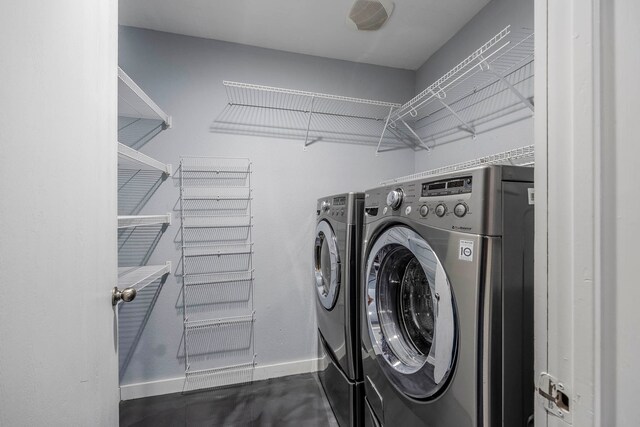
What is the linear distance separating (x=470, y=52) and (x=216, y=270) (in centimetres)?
235

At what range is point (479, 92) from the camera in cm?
173

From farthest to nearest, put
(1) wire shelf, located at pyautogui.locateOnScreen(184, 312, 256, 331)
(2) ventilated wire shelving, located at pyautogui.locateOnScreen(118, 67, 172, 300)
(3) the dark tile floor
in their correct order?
1. (1) wire shelf, located at pyautogui.locateOnScreen(184, 312, 256, 331)
2. (2) ventilated wire shelving, located at pyautogui.locateOnScreen(118, 67, 172, 300)
3. (3) the dark tile floor

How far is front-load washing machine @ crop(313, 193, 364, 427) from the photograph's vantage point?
56.7 inches

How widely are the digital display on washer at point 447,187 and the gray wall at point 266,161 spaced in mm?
1369

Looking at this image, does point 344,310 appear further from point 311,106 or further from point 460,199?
point 311,106

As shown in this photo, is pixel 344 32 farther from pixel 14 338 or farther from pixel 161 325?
pixel 161 325

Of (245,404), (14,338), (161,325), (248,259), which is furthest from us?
(248,259)

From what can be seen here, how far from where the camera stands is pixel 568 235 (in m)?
0.44

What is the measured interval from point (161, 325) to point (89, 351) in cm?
145

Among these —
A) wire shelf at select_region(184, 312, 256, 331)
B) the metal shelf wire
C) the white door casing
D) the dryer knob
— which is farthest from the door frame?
wire shelf at select_region(184, 312, 256, 331)

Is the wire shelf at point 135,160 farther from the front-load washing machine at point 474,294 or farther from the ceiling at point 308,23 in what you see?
the front-load washing machine at point 474,294

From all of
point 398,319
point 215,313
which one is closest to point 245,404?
point 215,313

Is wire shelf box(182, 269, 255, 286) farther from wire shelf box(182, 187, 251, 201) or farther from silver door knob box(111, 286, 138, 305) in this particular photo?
silver door knob box(111, 286, 138, 305)

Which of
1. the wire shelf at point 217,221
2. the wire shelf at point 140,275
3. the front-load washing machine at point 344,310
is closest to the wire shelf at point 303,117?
the wire shelf at point 217,221
